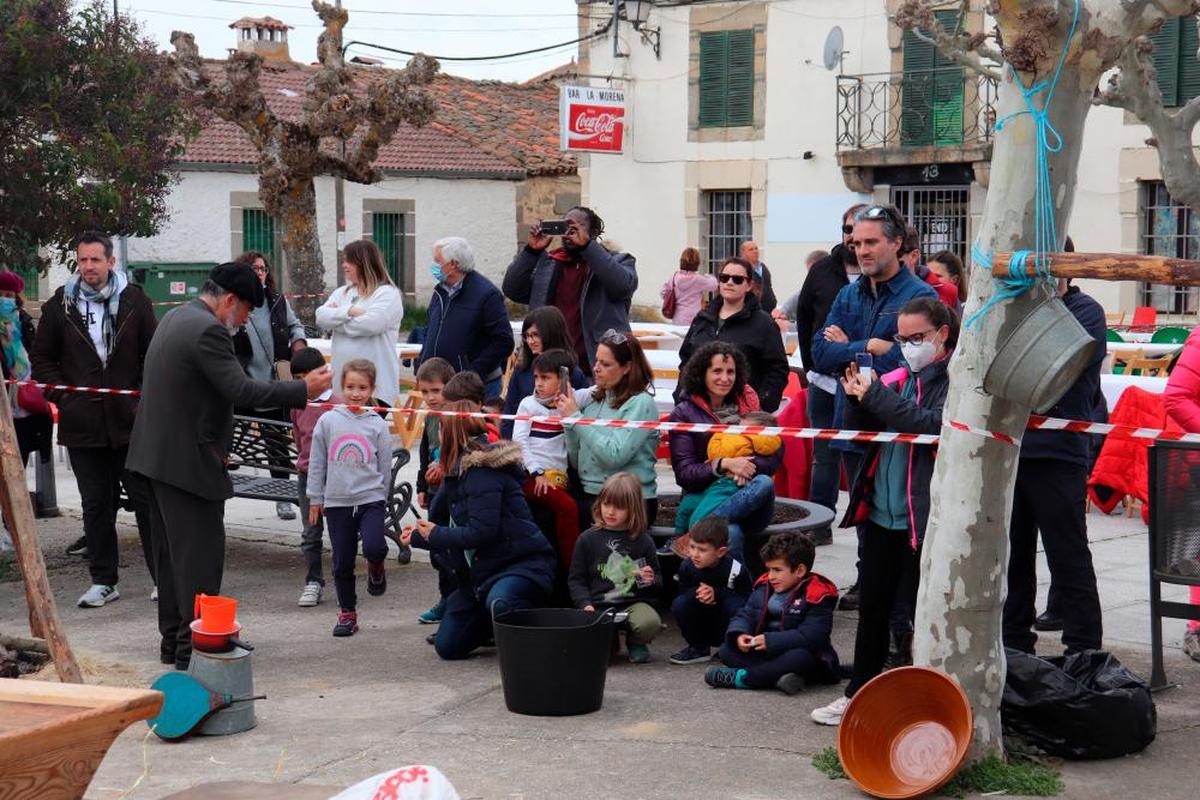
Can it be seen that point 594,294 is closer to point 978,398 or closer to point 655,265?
point 978,398

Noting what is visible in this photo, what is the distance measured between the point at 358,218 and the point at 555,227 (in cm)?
2725

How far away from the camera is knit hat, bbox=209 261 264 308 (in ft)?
22.4

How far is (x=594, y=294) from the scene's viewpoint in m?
8.91

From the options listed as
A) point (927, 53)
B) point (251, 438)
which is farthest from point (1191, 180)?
point (251, 438)

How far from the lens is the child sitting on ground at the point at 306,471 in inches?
324

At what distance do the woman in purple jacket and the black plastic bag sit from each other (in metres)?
1.73

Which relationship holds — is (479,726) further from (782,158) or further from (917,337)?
(782,158)

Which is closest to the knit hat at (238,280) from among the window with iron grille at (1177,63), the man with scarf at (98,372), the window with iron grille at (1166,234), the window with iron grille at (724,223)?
the man with scarf at (98,372)

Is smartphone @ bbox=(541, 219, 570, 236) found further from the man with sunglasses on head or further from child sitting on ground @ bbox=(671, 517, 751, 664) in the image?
child sitting on ground @ bbox=(671, 517, 751, 664)

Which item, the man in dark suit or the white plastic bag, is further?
the man in dark suit

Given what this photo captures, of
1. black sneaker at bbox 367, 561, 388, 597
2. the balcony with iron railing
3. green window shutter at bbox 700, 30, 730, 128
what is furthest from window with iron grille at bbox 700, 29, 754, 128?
black sneaker at bbox 367, 561, 388, 597

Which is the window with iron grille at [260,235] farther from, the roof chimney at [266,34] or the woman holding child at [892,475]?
the woman holding child at [892,475]

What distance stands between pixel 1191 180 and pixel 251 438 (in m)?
10.3

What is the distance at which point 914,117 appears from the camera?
79.5 feet
